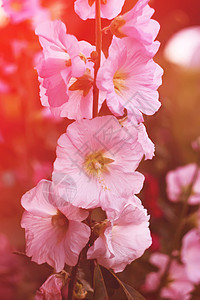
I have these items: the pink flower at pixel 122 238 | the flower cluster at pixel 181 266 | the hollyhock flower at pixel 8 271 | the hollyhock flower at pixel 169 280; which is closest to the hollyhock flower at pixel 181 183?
the flower cluster at pixel 181 266

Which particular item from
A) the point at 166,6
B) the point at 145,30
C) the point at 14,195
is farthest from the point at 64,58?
the point at 166,6

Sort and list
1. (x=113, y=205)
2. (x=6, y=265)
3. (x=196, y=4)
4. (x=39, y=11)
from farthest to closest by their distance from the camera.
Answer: (x=196, y=4) < (x=6, y=265) < (x=39, y=11) < (x=113, y=205)

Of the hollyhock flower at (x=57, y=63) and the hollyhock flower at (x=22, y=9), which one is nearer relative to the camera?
the hollyhock flower at (x=57, y=63)

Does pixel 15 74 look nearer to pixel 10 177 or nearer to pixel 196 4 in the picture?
pixel 10 177

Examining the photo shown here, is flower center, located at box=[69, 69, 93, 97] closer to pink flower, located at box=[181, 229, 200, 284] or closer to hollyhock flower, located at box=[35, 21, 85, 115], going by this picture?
hollyhock flower, located at box=[35, 21, 85, 115]

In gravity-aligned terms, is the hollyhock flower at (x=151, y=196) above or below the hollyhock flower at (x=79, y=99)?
below

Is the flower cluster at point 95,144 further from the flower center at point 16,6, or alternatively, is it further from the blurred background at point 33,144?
the flower center at point 16,6
